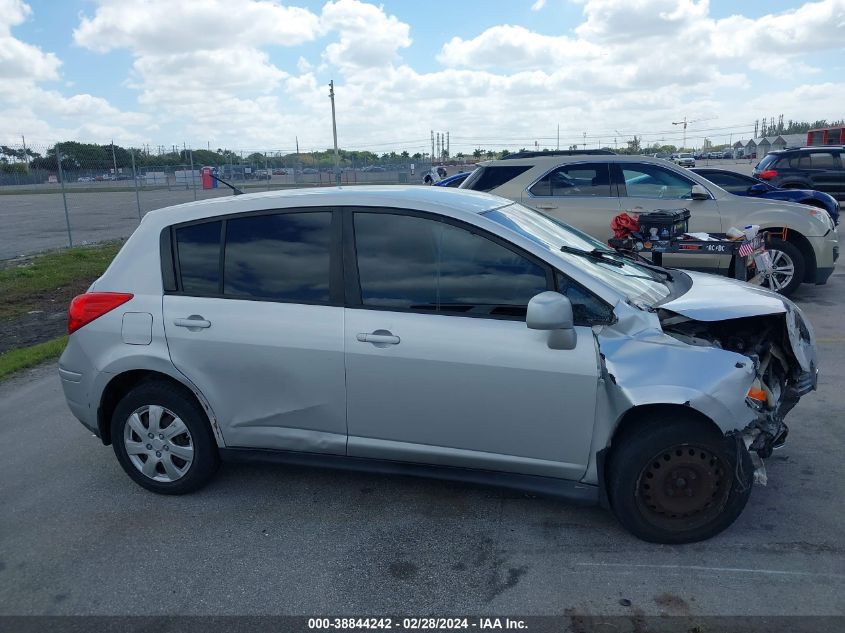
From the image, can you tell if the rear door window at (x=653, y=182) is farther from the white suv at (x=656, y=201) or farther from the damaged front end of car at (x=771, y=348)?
the damaged front end of car at (x=771, y=348)

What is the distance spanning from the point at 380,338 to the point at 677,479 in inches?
64.0

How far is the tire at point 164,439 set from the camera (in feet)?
13.3

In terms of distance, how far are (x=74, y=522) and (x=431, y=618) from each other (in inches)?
88.4

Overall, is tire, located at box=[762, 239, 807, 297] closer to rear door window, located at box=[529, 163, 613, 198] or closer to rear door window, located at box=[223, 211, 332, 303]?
rear door window, located at box=[529, 163, 613, 198]

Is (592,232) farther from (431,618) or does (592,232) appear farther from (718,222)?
(431,618)

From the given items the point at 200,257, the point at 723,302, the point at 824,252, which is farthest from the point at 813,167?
the point at 200,257

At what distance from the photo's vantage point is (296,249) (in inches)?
154

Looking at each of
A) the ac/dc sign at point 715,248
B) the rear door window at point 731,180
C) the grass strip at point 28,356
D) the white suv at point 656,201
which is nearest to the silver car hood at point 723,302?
the ac/dc sign at point 715,248

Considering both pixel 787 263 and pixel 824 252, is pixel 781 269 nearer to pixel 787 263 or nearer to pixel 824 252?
pixel 787 263

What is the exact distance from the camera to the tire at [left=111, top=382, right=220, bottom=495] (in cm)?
405

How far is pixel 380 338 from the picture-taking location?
362 cm

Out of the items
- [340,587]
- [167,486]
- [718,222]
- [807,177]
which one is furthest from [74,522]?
[807,177]

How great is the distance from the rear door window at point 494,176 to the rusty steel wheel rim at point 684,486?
657 cm

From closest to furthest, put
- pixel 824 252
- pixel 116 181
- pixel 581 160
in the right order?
1. pixel 824 252
2. pixel 581 160
3. pixel 116 181
